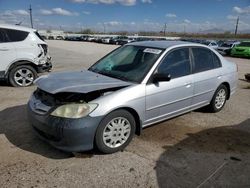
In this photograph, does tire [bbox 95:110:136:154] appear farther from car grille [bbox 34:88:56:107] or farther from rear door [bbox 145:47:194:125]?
car grille [bbox 34:88:56:107]

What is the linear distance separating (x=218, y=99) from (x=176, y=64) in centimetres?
170

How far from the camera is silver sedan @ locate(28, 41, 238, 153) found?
140 inches

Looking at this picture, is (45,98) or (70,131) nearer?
(70,131)

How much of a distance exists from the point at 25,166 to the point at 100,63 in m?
2.41

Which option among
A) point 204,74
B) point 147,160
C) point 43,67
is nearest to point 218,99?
point 204,74

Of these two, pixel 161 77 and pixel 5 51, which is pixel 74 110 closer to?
pixel 161 77

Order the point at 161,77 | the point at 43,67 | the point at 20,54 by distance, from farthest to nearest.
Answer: the point at 43,67 → the point at 20,54 → the point at 161,77

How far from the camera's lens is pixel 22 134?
14.9ft

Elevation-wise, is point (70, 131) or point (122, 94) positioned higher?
point (122, 94)

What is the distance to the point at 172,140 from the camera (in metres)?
4.41

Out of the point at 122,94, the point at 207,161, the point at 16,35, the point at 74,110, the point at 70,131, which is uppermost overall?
the point at 16,35

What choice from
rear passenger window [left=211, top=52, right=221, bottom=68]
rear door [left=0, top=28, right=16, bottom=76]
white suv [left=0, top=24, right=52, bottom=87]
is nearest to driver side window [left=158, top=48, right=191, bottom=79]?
rear passenger window [left=211, top=52, right=221, bottom=68]

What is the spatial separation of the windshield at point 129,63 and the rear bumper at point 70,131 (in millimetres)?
1080

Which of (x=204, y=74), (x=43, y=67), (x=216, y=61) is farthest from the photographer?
(x=43, y=67)
